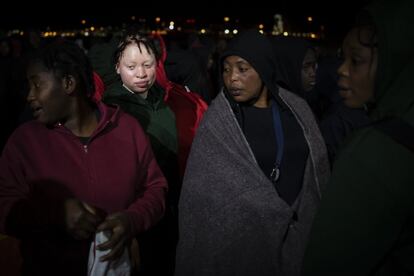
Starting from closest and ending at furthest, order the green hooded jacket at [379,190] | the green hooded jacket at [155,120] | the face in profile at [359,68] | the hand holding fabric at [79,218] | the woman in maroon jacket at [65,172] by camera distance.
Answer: the green hooded jacket at [379,190] → the face in profile at [359,68] → the hand holding fabric at [79,218] → the woman in maroon jacket at [65,172] → the green hooded jacket at [155,120]

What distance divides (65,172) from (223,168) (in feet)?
3.52

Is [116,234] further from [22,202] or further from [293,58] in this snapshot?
[293,58]

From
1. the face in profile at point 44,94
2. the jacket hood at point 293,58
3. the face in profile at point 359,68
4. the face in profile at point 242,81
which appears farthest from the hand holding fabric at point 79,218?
the jacket hood at point 293,58

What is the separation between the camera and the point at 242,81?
304 cm

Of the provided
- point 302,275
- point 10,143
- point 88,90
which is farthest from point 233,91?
point 302,275

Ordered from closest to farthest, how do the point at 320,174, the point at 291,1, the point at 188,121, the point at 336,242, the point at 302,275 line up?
the point at 336,242 → the point at 302,275 → the point at 320,174 → the point at 188,121 → the point at 291,1

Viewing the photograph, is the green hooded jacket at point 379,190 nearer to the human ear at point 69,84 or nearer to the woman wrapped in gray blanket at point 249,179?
the woman wrapped in gray blanket at point 249,179

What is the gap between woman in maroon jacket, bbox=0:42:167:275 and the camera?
2.05m

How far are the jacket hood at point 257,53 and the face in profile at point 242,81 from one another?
0.13 ft

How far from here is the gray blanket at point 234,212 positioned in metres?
2.75

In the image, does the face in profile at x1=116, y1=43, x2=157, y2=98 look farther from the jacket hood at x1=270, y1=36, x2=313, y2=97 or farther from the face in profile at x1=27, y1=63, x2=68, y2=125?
the jacket hood at x1=270, y1=36, x2=313, y2=97

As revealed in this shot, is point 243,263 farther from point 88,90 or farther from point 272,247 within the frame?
point 88,90

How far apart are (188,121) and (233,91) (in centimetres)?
102

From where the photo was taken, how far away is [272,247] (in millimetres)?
2756
